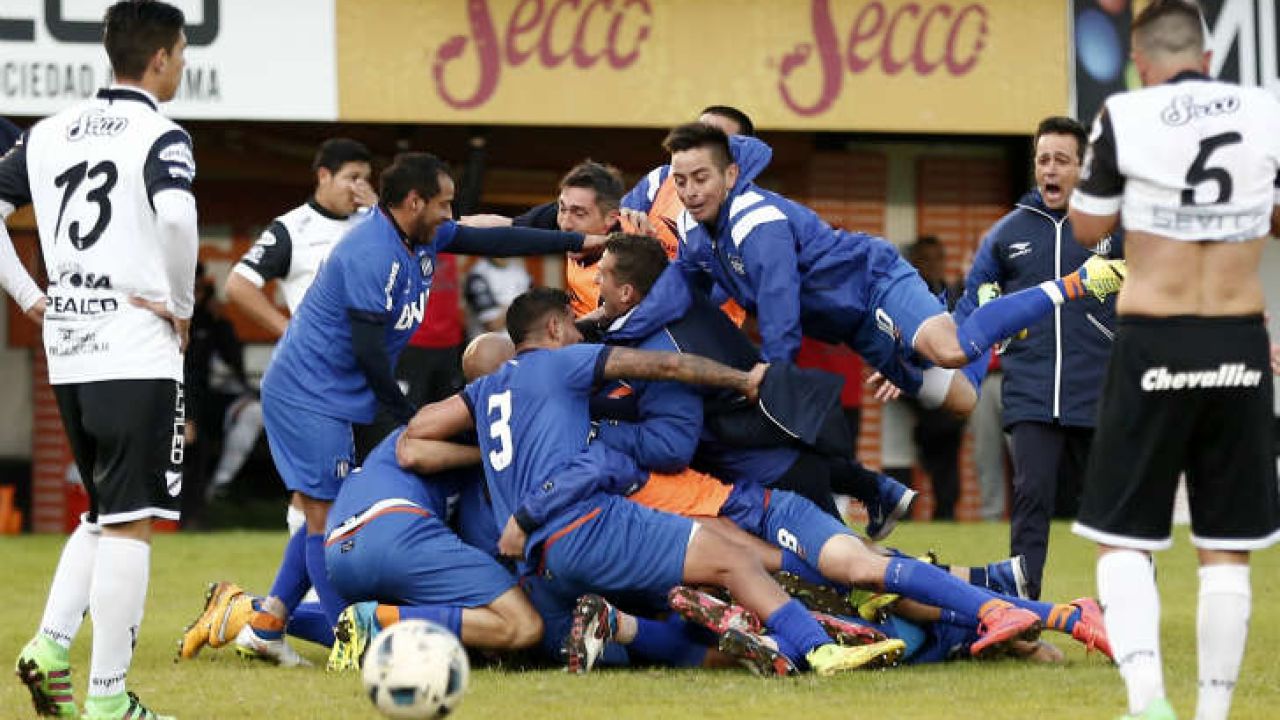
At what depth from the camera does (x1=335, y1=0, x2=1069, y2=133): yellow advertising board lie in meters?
15.0

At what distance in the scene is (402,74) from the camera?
14969 millimetres

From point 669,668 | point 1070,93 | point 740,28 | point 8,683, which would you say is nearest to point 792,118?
point 740,28

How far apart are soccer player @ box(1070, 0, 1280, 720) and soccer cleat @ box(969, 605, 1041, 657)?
1.80 m

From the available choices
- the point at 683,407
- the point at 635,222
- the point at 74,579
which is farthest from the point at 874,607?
the point at 74,579

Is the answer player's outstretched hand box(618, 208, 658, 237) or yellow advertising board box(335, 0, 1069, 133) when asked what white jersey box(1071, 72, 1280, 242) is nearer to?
player's outstretched hand box(618, 208, 658, 237)

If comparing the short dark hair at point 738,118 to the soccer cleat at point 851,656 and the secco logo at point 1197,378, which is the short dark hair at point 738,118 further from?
the secco logo at point 1197,378

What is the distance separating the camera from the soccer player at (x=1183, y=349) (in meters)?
6.02

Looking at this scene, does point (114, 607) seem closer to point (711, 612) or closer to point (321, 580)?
point (321, 580)

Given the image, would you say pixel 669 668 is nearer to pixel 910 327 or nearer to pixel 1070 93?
pixel 910 327

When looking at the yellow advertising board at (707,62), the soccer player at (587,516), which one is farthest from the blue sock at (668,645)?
the yellow advertising board at (707,62)

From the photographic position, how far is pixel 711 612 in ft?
25.7

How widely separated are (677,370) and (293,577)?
2.08 m

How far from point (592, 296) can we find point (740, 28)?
18.1ft

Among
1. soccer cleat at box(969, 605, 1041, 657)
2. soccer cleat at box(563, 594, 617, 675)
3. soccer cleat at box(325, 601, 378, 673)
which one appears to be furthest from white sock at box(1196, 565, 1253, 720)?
soccer cleat at box(325, 601, 378, 673)
